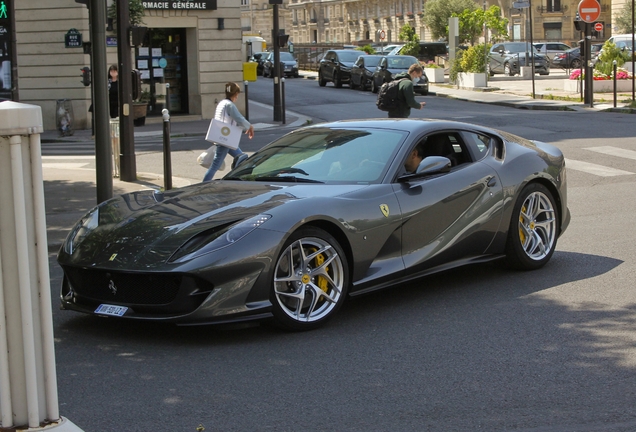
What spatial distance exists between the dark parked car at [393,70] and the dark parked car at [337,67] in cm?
386

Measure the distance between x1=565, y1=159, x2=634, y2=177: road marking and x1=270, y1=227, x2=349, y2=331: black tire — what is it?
853 centimetres

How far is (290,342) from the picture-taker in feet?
19.0

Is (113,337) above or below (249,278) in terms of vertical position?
below

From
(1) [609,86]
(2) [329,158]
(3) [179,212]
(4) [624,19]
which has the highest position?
(4) [624,19]

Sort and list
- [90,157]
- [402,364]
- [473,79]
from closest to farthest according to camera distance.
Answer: [402,364] → [90,157] → [473,79]

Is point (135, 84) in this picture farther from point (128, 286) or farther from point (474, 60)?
point (474, 60)

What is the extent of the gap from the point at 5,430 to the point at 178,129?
2211 cm

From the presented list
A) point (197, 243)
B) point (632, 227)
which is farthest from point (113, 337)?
point (632, 227)

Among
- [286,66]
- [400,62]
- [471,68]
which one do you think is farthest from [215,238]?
[286,66]

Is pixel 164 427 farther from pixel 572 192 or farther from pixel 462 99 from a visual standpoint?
pixel 462 99

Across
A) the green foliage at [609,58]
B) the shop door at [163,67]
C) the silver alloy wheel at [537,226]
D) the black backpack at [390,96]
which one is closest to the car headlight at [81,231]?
the silver alloy wheel at [537,226]

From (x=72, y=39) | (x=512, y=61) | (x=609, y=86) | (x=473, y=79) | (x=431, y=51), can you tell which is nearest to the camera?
(x=72, y=39)

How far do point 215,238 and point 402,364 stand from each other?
4.52ft

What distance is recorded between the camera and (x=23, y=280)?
10.9 feet
